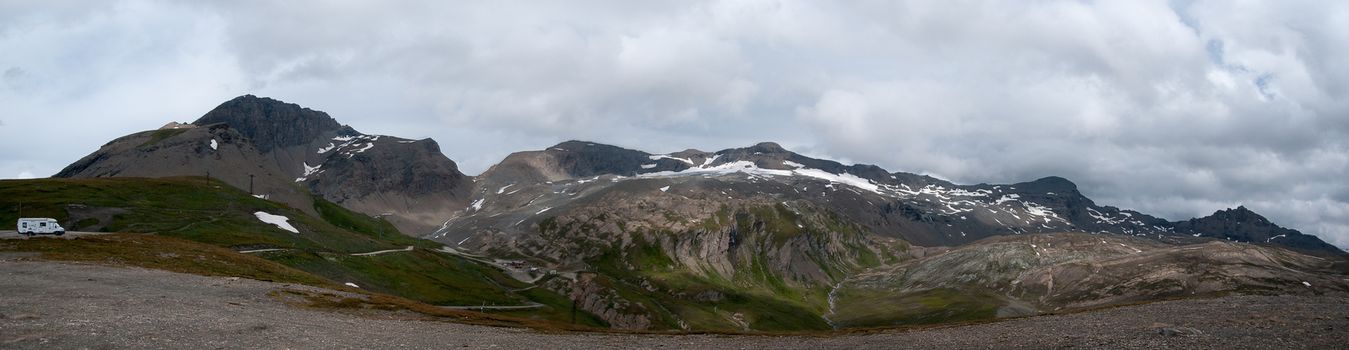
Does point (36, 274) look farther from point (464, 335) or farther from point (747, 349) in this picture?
point (747, 349)

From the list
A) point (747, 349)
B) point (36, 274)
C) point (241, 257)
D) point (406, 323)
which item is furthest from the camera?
point (241, 257)

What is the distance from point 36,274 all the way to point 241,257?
40.4 meters

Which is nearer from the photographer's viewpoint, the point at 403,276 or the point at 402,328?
the point at 402,328

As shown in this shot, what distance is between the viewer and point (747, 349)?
5038 centimetres

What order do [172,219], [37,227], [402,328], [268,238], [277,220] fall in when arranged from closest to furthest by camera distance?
[402,328] < [37,227] < [268,238] < [172,219] < [277,220]

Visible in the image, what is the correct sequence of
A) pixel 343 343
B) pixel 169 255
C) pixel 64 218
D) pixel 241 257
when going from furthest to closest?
pixel 64 218
pixel 241 257
pixel 169 255
pixel 343 343

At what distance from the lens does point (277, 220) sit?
193 metres

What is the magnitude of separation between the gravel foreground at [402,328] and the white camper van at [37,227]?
49.9 m

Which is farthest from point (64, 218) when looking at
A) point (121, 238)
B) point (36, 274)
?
point (36, 274)

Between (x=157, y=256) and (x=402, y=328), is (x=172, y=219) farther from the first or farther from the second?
(x=402, y=328)

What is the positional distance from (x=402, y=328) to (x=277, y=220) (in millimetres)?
159369

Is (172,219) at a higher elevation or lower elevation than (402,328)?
higher

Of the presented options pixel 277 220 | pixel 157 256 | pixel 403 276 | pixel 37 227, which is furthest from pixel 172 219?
pixel 157 256

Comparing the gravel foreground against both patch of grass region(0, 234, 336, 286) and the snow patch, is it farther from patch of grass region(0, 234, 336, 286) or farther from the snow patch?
the snow patch
